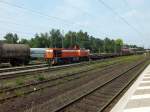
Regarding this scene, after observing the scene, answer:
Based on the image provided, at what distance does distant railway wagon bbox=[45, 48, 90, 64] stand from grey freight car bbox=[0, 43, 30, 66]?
11.9ft

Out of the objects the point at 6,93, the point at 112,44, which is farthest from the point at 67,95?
the point at 112,44

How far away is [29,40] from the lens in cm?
14888

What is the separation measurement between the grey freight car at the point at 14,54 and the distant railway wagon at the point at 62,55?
11.9 feet

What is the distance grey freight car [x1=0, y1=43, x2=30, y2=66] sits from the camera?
1767 inches

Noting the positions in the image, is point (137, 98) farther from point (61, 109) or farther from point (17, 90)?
point (17, 90)

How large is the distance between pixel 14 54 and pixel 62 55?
899 cm

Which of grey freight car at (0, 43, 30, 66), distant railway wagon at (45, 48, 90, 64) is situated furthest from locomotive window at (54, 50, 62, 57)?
grey freight car at (0, 43, 30, 66)

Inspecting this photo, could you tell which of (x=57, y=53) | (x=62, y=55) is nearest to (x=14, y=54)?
(x=57, y=53)

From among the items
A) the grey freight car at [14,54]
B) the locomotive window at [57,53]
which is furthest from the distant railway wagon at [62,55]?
the grey freight car at [14,54]

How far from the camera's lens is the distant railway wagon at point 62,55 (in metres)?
50.8

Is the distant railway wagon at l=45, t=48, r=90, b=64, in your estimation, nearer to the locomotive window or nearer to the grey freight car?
the locomotive window

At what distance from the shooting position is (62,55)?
52875 millimetres

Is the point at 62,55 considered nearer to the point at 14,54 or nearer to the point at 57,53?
the point at 57,53

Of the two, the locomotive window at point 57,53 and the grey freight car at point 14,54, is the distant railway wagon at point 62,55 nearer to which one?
the locomotive window at point 57,53
